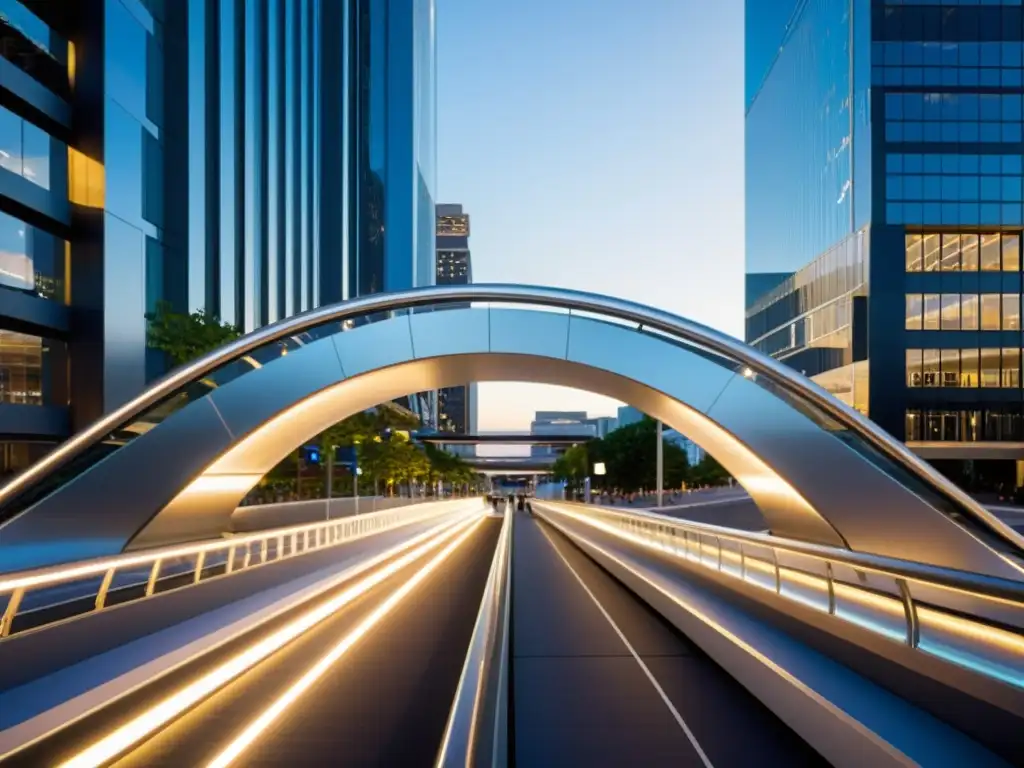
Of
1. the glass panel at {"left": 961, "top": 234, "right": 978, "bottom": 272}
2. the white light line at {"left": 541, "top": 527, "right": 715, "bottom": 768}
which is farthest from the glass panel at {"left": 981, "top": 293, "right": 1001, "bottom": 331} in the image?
the white light line at {"left": 541, "top": 527, "right": 715, "bottom": 768}

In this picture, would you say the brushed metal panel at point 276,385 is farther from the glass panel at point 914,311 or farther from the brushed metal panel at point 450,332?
the glass panel at point 914,311

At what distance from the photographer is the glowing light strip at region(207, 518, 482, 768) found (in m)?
6.60

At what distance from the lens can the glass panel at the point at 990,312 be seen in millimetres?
55781

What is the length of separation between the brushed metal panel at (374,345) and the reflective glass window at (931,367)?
1703 inches

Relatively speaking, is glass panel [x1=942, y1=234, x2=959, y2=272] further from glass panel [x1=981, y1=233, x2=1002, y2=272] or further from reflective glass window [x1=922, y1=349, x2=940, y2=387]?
reflective glass window [x1=922, y1=349, x2=940, y2=387]

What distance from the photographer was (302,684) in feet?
28.8

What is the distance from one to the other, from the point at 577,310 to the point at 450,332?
339 cm

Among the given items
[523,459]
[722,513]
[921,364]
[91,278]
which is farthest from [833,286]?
[523,459]

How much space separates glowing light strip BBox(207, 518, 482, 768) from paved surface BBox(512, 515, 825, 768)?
6.74 feet

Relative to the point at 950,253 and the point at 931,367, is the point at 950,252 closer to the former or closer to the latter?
the point at 950,253

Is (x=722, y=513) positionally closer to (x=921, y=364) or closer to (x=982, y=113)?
(x=921, y=364)

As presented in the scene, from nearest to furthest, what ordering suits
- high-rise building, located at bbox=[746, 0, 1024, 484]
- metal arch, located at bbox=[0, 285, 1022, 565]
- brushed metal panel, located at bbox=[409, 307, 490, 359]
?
metal arch, located at bbox=[0, 285, 1022, 565], brushed metal panel, located at bbox=[409, 307, 490, 359], high-rise building, located at bbox=[746, 0, 1024, 484]

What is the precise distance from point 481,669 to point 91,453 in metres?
16.5

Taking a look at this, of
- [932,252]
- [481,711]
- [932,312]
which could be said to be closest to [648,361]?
[481,711]
